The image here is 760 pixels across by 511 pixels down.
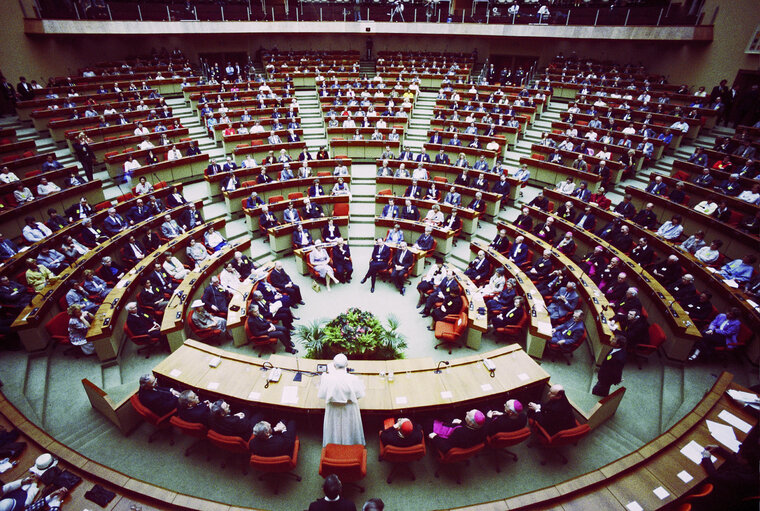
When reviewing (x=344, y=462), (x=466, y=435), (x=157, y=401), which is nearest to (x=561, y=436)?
(x=466, y=435)

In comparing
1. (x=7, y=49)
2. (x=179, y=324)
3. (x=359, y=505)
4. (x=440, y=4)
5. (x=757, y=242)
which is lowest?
(x=359, y=505)

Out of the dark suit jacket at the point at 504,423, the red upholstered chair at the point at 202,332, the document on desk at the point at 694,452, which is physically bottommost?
the red upholstered chair at the point at 202,332

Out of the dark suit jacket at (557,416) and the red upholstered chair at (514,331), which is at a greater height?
the dark suit jacket at (557,416)

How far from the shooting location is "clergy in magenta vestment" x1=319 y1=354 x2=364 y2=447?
4.64 m

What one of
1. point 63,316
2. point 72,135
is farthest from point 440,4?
point 63,316

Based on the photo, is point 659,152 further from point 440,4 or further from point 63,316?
point 63,316

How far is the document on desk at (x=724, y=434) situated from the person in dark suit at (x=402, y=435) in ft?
11.6

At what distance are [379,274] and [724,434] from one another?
664 cm

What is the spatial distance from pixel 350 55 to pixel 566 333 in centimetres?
2132

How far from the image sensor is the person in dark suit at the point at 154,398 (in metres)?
5.01

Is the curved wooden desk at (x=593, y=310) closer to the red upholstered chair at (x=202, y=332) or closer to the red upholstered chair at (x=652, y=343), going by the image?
the red upholstered chair at (x=652, y=343)

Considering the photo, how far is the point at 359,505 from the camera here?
15.0ft

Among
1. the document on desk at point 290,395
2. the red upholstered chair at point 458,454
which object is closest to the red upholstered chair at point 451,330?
the red upholstered chair at point 458,454

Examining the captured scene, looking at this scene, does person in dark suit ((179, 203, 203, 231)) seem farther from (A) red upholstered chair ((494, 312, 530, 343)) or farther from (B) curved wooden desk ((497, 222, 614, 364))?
(B) curved wooden desk ((497, 222, 614, 364))
